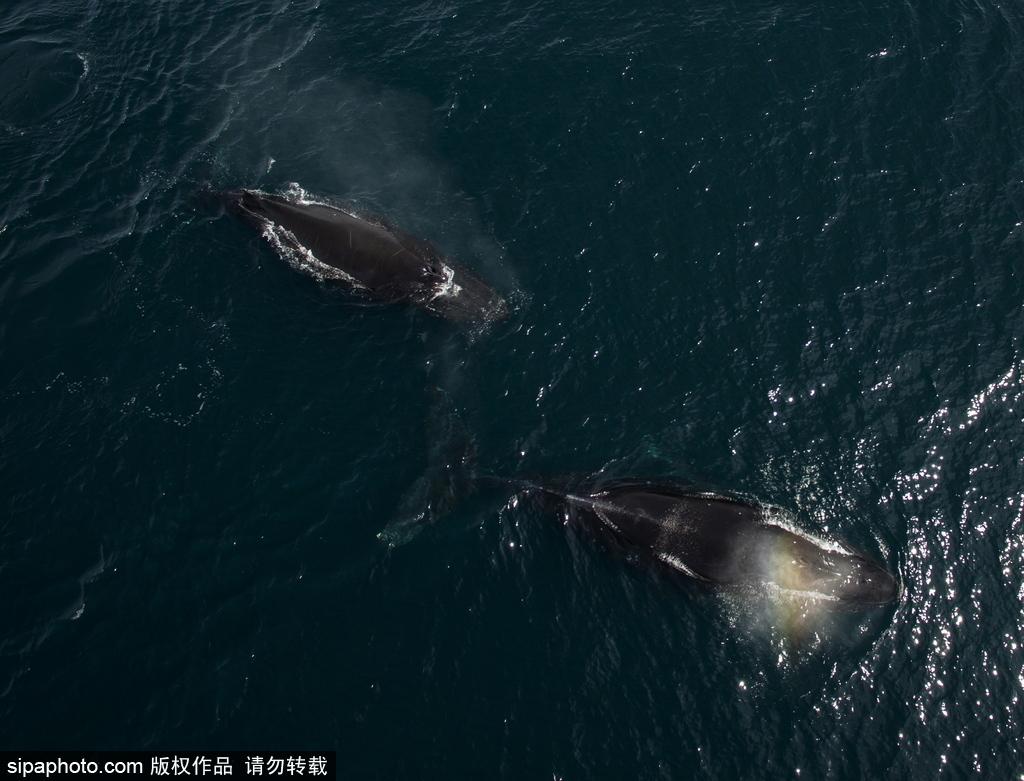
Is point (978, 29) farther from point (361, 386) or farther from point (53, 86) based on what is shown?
point (53, 86)

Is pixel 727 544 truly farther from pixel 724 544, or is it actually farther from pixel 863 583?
pixel 863 583

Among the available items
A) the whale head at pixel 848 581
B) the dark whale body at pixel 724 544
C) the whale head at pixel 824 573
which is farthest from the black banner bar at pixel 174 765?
the whale head at pixel 848 581

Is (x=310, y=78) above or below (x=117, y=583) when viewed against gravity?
above

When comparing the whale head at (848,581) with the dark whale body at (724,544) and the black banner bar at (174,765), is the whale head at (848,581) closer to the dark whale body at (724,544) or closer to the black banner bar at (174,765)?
the dark whale body at (724,544)

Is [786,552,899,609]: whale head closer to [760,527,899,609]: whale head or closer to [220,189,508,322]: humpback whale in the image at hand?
[760,527,899,609]: whale head

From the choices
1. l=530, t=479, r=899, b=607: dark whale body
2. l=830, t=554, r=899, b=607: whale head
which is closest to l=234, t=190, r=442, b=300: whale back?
l=530, t=479, r=899, b=607: dark whale body

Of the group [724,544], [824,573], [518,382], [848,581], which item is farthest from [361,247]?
[848,581]

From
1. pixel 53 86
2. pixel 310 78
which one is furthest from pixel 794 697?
pixel 53 86
